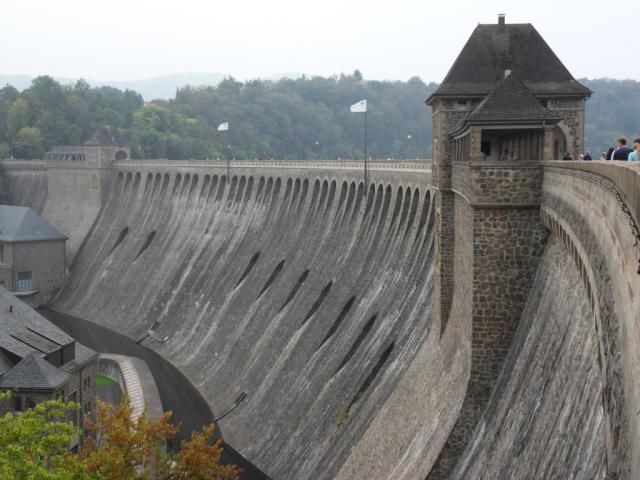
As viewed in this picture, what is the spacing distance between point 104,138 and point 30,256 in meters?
17.2

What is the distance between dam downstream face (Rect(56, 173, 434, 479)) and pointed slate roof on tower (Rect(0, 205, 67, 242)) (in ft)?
15.3

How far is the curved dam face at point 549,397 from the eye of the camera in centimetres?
1370

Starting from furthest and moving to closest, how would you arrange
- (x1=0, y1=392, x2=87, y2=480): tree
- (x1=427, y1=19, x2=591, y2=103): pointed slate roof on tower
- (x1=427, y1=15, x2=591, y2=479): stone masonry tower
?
1. (x1=427, y1=19, x2=591, y2=103): pointed slate roof on tower
2. (x1=427, y1=15, x2=591, y2=479): stone masonry tower
3. (x1=0, y1=392, x2=87, y2=480): tree

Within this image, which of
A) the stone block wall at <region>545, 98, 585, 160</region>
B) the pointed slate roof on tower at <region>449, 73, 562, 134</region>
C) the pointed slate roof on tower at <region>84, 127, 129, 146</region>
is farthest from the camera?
the pointed slate roof on tower at <region>84, 127, 129, 146</region>

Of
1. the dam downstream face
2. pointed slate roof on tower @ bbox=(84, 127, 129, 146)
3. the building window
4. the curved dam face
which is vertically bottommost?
the building window

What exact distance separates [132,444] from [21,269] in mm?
58601

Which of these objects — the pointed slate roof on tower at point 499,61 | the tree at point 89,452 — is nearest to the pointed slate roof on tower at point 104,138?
the tree at point 89,452

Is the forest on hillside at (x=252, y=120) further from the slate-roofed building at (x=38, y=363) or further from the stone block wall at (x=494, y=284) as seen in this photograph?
the stone block wall at (x=494, y=284)

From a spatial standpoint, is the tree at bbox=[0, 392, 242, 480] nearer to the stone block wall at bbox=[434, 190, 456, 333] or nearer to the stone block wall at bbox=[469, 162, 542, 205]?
the stone block wall at bbox=[434, 190, 456, 333]

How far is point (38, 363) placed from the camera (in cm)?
3728

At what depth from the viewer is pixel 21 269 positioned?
82188 mm

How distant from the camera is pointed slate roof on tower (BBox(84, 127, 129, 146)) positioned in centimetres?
9236

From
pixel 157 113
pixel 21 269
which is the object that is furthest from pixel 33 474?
pixel 157 113

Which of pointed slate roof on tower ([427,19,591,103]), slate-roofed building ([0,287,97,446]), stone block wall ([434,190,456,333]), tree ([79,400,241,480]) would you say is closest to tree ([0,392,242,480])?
tree ([79,400,241,480])
